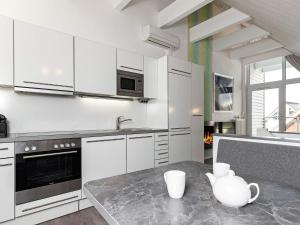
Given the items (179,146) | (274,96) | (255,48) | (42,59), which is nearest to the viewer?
(42,59)

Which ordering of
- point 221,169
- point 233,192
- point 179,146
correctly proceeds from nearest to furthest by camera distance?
point 233,192, point 221,169, point 179,146

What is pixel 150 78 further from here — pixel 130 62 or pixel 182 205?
pixel 182 205

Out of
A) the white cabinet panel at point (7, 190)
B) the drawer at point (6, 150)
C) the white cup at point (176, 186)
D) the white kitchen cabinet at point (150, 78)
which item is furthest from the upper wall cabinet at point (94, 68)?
the white cup at point (176, 186)

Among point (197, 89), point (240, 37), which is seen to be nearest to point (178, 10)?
point (197, 89)

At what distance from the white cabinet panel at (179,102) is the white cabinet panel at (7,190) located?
7.55 ft

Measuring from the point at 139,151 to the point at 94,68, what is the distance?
1346mm

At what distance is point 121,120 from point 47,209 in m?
1.66

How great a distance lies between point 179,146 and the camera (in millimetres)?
3539

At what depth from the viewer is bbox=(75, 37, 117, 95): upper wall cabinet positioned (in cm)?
254


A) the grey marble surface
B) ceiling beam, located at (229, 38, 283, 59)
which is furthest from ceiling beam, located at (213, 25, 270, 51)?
the grey marble surface

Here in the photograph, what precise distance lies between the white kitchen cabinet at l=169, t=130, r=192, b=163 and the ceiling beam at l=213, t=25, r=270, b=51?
275 cm

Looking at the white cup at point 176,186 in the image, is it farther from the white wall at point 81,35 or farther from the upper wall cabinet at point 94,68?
the white wall at point 81,35

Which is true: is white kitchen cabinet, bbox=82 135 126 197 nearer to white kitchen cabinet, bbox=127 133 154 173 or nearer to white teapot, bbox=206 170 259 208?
white kitchen cabinet, bbox=127 133 154 173

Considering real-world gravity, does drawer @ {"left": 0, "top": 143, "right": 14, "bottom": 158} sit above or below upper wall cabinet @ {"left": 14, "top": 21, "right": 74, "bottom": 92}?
below
